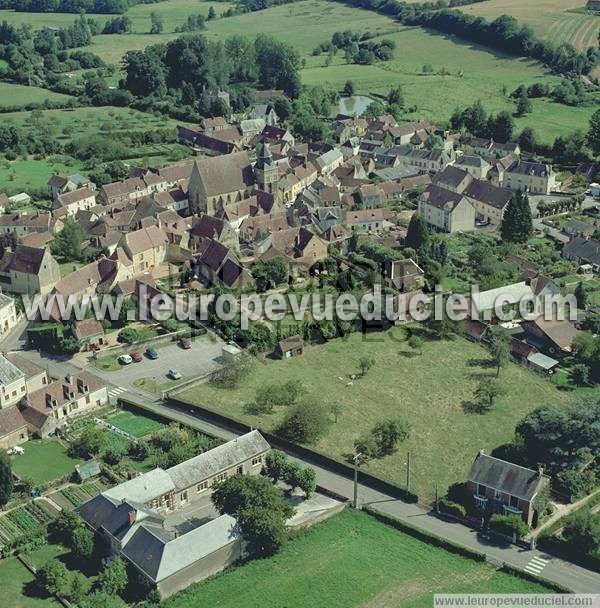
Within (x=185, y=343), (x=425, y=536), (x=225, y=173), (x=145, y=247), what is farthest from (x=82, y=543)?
(x=225, y=173)

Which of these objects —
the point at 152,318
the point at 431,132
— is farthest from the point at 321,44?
the point at 152,318

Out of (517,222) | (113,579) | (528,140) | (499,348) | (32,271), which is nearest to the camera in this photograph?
(113,579)

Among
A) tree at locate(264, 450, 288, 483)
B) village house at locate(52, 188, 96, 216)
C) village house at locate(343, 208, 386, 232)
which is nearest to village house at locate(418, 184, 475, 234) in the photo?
village house at locate(343, 208, 386, 232)

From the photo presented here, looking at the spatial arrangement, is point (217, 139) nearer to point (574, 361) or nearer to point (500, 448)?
point (574, 361)

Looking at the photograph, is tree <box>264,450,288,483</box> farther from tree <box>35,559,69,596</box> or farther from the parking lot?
the parking lot

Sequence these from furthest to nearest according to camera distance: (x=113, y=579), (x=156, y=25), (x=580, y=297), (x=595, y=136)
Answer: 1. (x=156, y=25)
2. (x=595, y=136)
3. (x=580, y=297)
4. (x=113, y=579)

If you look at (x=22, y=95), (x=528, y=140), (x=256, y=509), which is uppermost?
(x=22, y=95)

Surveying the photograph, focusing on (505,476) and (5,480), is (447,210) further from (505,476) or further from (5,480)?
(5,480)
